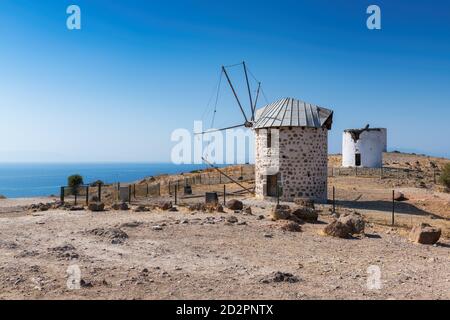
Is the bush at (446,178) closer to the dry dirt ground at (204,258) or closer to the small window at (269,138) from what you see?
the small window at (269,138)

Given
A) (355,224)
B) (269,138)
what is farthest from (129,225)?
(269,138)

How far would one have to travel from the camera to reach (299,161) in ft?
87.7

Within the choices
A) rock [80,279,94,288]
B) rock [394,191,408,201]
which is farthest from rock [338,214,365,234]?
rock [394,191,408,201]

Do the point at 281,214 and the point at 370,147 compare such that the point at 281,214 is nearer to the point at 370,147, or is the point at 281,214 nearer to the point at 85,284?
the point at 85,284

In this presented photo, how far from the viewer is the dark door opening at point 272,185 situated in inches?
1082

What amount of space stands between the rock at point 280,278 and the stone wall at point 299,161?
17.3 metres

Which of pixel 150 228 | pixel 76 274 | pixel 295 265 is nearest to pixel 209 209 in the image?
pixel 150 228

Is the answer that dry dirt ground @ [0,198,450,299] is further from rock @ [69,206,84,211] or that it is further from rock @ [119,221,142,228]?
rock @ [69,206,84,211]

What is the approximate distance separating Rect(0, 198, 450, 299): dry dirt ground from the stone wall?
928cm

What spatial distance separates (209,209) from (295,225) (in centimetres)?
565

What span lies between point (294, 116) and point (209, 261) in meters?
17.3

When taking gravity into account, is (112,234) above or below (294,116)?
below

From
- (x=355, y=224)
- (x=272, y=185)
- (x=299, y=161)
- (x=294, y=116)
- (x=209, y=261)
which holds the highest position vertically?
(x=294, y=116)

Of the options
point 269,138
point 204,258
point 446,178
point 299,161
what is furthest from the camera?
point 446,178
